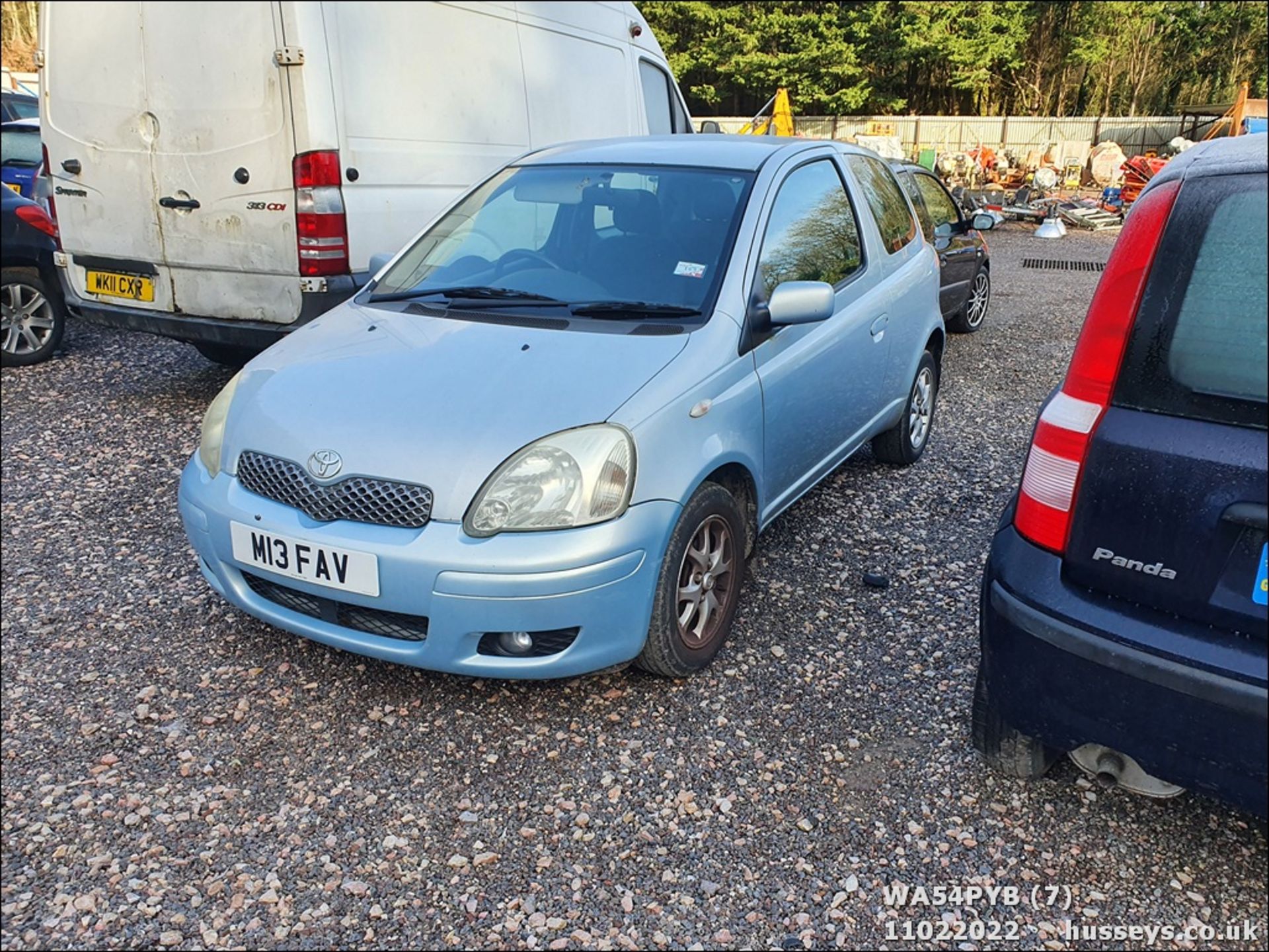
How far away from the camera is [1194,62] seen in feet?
107

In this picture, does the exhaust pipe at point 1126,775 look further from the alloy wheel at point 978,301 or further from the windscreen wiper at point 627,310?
the alloy wheel at point 978,301

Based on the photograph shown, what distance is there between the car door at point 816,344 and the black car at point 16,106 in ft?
31.1

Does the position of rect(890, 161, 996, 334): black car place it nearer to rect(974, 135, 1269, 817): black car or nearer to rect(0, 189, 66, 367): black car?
rect(974, 135, 1269, 817): black car

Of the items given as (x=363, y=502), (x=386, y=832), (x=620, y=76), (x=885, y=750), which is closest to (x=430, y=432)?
(x=363, y=502)

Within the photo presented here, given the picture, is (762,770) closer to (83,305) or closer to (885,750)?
(885,750)

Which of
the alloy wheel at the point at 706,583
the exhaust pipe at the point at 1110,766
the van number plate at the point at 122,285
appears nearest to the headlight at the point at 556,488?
the alloy wheel at the point at 706,583

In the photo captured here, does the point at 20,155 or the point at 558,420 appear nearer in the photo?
the point at 558,420

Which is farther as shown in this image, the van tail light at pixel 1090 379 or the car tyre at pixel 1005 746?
the car tyre at pixel 1005 746

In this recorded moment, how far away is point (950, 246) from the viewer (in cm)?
740

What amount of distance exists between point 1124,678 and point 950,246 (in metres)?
5.97

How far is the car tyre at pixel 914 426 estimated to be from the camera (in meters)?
4.85

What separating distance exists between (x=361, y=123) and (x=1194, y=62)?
3645cm

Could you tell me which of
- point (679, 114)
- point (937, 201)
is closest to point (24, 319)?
point (679, 114)

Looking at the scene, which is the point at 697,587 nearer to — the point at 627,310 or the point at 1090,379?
the point at 627,310
